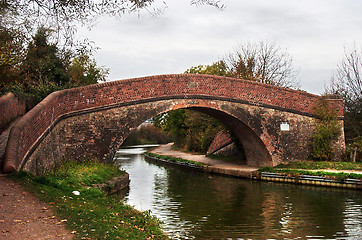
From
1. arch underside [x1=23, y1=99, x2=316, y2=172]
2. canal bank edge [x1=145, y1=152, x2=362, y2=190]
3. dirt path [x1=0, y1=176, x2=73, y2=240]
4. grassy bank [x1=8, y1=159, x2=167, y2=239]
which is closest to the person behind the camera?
dirt path [x1=0, y1=176, x2=73, y2=240]

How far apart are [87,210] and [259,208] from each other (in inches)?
187

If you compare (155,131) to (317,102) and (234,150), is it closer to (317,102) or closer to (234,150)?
(234,150)

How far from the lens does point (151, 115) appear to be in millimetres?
12844

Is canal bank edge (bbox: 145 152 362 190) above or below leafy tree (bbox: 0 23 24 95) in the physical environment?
below

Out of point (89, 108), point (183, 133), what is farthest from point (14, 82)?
point (183, 133)

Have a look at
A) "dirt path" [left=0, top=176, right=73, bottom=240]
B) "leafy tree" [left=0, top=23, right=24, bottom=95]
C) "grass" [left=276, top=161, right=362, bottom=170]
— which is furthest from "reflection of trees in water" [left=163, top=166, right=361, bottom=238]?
"leafy tree" [left=0, top=23, right=24, bottom=95]

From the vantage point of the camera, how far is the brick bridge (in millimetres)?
9992

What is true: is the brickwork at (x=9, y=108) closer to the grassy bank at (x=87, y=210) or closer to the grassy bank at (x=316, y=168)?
the grassy bank at (x=87, y=210)

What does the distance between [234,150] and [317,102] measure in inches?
206

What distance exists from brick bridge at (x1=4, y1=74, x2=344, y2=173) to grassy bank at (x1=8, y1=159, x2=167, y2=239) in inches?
33.0

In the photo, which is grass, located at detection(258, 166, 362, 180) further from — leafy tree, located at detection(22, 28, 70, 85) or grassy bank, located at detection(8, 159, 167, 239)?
leafy tree, located at detection(22, 28, 70, 85)

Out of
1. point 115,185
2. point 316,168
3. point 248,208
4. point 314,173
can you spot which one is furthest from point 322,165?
point 115,185

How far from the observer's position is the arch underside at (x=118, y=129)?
1091 cm

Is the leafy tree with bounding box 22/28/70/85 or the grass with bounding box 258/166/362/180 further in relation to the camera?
the leafy tree with bounding box 22/28/70/85
